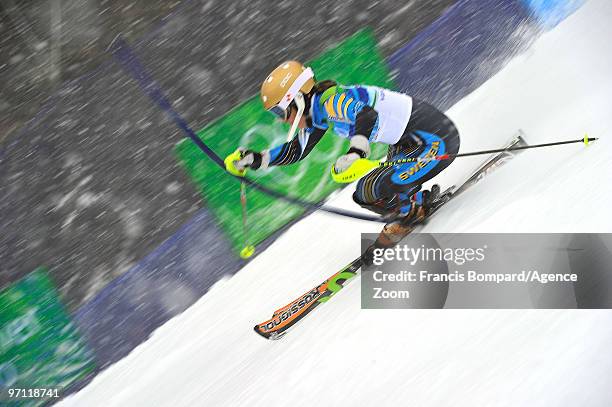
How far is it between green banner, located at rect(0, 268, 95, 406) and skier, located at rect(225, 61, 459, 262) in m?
1.08

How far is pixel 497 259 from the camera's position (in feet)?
10.6

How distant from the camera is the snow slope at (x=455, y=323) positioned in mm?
3174

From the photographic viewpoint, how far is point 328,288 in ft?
10.8

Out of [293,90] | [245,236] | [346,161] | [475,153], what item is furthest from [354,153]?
[245,236]

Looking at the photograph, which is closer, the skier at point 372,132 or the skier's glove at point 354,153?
the skier's glove at point 354,153

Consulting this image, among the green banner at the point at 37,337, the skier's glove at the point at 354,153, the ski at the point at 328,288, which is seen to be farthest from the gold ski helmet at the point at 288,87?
the green banner at the point at 37,337

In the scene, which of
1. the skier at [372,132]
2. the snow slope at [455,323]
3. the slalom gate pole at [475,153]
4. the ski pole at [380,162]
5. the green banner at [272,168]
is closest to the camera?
the ski pole at [380,162]

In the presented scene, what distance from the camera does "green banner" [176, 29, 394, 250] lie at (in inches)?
131

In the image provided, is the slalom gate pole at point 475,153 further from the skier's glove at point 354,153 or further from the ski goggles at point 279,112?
the ski goggles at point 279,112

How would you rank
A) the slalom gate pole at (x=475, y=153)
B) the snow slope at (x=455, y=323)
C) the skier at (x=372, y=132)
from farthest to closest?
the snow slope at (x=455, y=323), the slalom gate pole at (x=475, y=153), the skier at (x=372, y=132)

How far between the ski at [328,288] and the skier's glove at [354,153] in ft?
1.93

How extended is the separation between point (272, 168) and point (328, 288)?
604 millimetres

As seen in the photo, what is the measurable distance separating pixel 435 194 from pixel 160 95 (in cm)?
136

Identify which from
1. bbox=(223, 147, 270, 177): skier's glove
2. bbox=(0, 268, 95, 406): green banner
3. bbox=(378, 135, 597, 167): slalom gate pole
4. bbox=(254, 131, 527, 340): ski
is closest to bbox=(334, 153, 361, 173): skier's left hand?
bbox=(378, 135, 597, 167): slalom gate pole
